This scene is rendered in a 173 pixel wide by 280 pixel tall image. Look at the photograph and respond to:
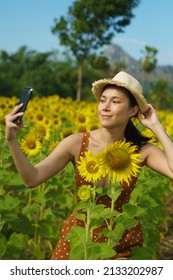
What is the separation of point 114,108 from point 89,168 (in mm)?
269

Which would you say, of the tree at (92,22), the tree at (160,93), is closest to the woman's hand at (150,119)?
the tree at (92,22)

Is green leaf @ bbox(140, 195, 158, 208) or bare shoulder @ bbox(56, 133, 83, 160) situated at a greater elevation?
bare shoulder @ bbox(56, 133, 83, 160)

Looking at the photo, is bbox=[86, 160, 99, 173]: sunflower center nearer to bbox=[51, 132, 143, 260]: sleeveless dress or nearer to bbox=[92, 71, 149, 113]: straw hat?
bbox=[51, 132, 143, 260]: sleeveless dress

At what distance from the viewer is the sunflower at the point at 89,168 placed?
7.91ft

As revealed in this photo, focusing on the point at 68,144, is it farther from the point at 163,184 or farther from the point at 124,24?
the point at 124,24

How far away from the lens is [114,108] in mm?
2521

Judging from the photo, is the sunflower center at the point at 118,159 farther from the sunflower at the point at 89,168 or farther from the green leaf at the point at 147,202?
the green leaf at the point at 147,202

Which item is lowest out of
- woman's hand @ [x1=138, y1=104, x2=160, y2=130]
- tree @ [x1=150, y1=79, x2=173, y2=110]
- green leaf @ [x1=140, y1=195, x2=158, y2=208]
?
green leaf @ [x1=140, y1=195, x2=158, y2=208]

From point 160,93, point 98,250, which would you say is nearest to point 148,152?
point 98,250

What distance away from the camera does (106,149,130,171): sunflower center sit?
7.60 feet

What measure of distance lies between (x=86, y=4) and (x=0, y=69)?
15.1 m

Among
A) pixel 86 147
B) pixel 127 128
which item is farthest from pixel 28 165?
pixel 127 128

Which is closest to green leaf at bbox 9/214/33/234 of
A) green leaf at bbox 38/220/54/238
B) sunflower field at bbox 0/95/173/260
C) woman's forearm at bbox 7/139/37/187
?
sunflower field at bbox 0/95/173/260

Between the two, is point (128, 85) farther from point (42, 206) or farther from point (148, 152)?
point (42, 206)
